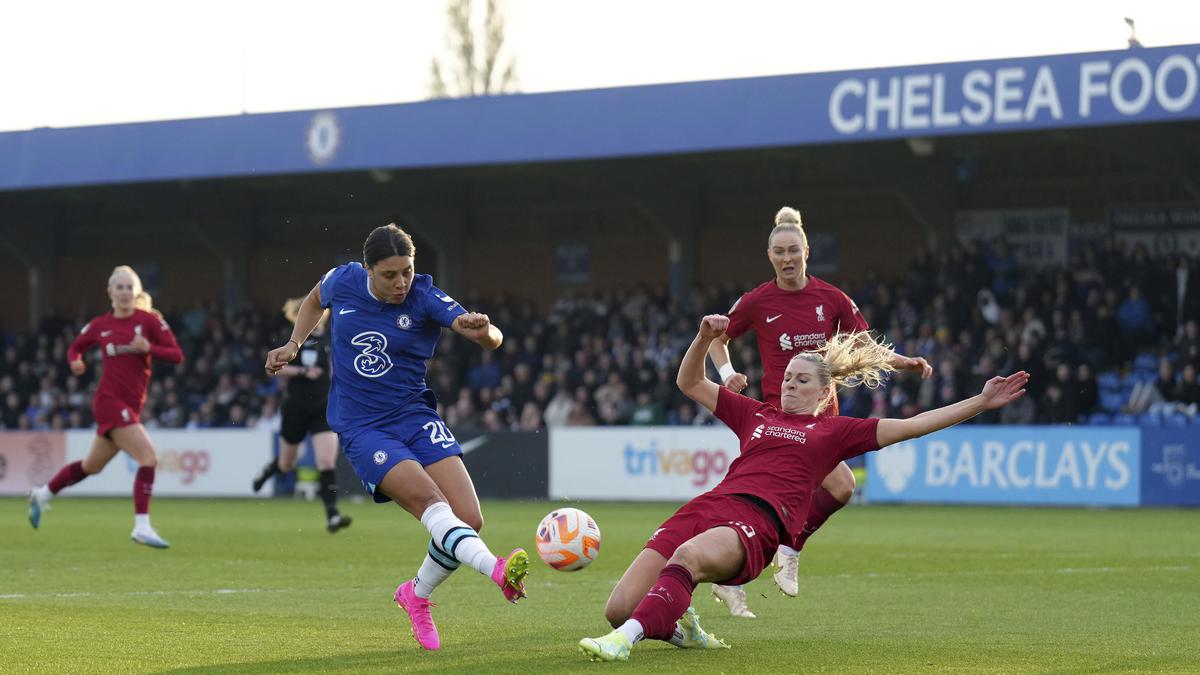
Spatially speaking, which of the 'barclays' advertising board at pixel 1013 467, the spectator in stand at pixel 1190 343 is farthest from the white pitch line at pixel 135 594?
the spectator in stand at pixel 1190 343

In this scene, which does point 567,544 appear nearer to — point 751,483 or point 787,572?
point 751,483

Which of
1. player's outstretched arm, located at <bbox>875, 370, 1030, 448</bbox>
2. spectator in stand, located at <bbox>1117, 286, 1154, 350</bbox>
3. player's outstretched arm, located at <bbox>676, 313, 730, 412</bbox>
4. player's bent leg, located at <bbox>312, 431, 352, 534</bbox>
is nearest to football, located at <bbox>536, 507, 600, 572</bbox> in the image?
player's outstretched arm, located at <bbox>676, 313, 730, 412</bbox>

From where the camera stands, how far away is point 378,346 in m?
8.93

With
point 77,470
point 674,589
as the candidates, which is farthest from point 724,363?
point 77,470

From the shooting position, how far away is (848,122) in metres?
25.9

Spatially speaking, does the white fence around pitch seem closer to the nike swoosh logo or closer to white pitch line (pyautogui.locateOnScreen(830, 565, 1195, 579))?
the nike swoosh logo

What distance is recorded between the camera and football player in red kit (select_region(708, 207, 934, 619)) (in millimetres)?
10727

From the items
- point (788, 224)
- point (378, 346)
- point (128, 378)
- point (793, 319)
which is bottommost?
point (128, 378)

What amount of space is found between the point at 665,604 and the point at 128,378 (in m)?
9.37

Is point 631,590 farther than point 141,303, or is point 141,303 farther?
point 141,303

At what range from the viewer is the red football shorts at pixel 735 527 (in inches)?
309

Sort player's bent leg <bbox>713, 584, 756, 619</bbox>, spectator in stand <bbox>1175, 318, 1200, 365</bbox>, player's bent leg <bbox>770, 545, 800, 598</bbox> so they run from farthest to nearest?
1. spectator in stand <bbox>1175, 318, 1200, 365</bbox>
2. player's bent leg <bbox>770, 545, 800, 598</bbox>
3. player's bent leg <bbox>713, 584, 756, 619</bbox>

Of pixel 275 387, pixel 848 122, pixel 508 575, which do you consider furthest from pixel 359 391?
pixel 275 387

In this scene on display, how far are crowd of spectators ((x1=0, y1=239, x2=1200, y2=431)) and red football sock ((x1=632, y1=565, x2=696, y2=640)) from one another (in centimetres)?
1701
